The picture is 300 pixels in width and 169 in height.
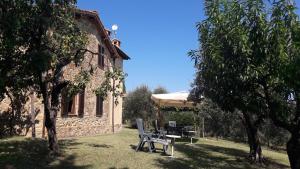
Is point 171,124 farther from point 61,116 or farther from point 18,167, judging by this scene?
point 18,167

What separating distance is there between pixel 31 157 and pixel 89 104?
11.5 meters

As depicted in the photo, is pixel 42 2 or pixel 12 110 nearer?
pixel 42 2

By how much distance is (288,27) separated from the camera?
10.1 m

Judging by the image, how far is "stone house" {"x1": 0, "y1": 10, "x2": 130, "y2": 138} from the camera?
2031 centimetres

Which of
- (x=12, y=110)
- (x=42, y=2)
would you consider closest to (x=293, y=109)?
(x=42, y=2)

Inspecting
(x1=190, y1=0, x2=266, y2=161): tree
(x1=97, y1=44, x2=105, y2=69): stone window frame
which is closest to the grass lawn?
(x1=190, y1=0, x2=266, y2=161): tree

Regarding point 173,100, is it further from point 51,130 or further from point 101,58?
point 51,130

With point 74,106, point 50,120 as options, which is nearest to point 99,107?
point 74,106

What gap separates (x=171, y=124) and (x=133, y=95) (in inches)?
580

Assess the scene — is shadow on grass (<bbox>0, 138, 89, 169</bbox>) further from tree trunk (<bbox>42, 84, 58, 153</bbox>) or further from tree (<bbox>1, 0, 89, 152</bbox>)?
tree (<bbox>1, 0, 89, 152</bbox>)

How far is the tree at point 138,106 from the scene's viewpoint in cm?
3788

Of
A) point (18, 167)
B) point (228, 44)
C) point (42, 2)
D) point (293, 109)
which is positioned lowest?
point (18, 167)

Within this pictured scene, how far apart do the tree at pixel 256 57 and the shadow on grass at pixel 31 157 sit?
4807mm

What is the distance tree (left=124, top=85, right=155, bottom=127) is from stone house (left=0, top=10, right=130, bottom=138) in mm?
7953
